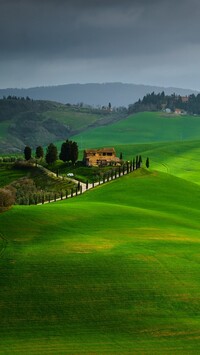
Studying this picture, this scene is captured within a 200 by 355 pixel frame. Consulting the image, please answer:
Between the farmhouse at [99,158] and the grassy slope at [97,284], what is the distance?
242 ft

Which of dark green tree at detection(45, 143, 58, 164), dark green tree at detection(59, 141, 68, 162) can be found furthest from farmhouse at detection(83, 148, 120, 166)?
dark green tree at detection(45, 143, 58, 164)

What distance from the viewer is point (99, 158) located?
6309 inches

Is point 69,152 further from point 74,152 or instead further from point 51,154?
point 51,154

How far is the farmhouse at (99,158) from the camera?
155m

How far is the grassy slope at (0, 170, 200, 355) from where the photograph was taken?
4625 cm

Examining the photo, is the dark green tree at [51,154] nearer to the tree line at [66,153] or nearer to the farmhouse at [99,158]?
the tree line at [66,153]

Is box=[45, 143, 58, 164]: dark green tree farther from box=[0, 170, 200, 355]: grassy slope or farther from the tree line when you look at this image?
box=[0, 170, 200, 355]: grassy slope

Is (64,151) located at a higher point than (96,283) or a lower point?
higher

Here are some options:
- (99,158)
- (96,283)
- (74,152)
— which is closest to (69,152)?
(74,152)

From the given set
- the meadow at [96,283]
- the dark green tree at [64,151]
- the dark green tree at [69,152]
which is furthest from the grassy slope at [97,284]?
the dark green tree at [64,151]

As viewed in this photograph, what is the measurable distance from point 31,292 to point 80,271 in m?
5.86

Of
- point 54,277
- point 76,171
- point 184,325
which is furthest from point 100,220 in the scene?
point 76,171

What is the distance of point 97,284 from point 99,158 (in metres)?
107

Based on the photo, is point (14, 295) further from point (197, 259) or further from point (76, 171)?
point (76, 171)
